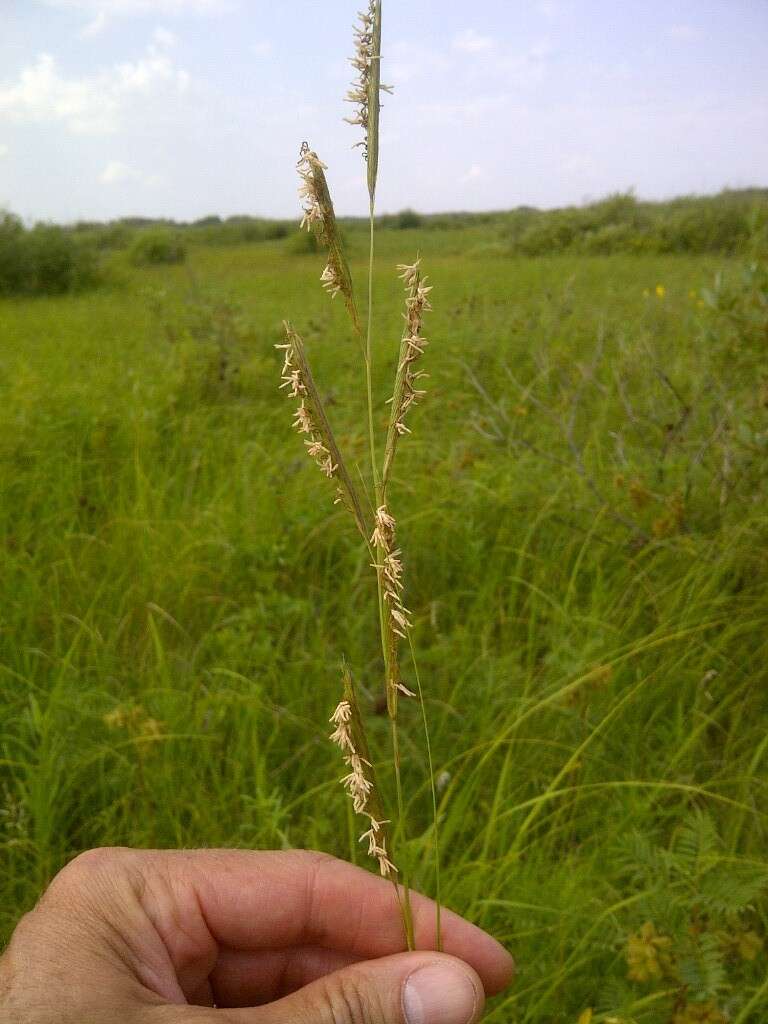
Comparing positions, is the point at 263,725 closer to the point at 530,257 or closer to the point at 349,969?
the point at 349,969

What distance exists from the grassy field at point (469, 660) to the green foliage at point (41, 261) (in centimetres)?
821

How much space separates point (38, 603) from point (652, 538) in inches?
77.4

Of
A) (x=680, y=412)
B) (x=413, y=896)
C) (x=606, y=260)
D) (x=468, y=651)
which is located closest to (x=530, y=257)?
(x=606, y=260)

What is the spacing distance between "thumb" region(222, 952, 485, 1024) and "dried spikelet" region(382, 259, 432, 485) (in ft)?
2.04

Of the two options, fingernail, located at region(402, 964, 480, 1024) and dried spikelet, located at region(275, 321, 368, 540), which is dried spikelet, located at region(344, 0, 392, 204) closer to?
dried spikelet, located at region(275, 321, 368, 540)

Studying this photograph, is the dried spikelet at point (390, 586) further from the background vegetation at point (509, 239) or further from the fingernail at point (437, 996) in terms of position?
the background vegetation at point (509, 239)

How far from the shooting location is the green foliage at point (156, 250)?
15.1 metres

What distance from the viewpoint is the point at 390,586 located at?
0.62 metres

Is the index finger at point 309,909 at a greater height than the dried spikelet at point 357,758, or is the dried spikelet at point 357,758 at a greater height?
the dried spikelet at point 357,758

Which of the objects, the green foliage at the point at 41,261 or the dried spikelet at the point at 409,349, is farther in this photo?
the green foliage at the point at 41,261

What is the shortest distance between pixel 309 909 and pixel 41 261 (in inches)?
462

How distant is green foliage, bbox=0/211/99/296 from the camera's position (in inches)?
424

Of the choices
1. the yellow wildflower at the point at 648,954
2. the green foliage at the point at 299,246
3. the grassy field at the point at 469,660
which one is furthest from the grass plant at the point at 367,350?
the green foliage at the point at 299,246

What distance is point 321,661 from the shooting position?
83.5 inches
